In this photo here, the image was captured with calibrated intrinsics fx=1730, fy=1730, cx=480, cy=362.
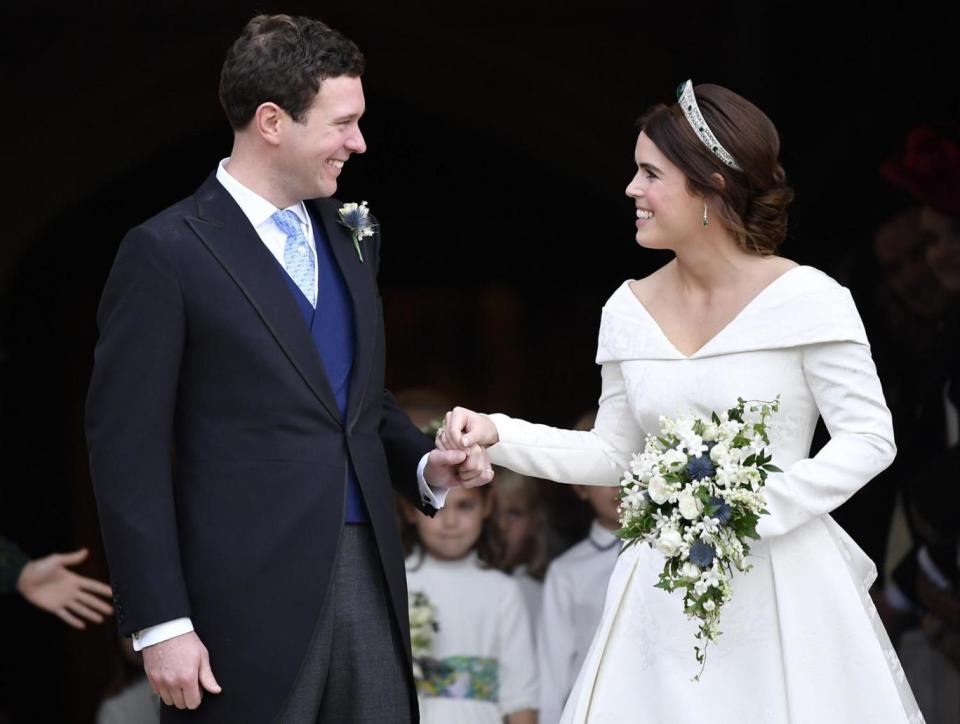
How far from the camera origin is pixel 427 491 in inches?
140

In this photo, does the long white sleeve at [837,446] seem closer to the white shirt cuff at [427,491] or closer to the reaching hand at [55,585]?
the white shirt cuff at [427,491]

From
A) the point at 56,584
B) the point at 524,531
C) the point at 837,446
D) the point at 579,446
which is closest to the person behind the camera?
the point at 837,446

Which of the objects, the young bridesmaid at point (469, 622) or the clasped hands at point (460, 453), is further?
the young bridesmaid at point (469, 622)

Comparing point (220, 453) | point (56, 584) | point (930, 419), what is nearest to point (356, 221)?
point (220, 453)

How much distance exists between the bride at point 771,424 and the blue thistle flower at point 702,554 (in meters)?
0.16

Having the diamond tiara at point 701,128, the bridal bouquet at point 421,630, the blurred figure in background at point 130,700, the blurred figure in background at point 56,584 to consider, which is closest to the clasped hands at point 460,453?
the diamond tiara at point 701,128

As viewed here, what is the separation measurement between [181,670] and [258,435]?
443 mm

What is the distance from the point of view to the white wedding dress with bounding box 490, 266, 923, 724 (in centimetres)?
328

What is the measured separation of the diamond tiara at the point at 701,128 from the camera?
339 centimetres

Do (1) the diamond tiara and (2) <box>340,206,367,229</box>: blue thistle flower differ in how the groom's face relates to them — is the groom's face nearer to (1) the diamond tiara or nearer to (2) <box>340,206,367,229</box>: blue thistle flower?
(2) <box>340,206,367,229</box>: blue thistle flower

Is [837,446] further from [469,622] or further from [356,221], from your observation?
[469,622]

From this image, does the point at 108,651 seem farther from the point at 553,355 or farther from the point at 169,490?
the point at 169,490

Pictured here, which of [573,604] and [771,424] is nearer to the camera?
[771,424]

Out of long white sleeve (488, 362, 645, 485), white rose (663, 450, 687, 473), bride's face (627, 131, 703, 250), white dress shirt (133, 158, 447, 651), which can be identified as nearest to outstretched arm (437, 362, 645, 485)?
long white sleeve (488, 362, 645, 485)
